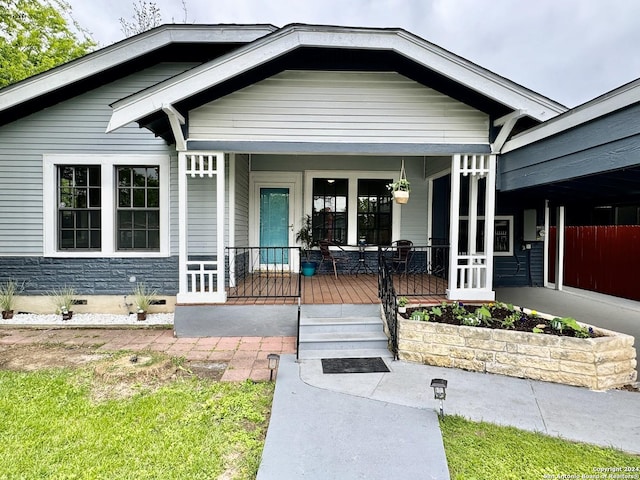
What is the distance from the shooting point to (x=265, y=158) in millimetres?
7828

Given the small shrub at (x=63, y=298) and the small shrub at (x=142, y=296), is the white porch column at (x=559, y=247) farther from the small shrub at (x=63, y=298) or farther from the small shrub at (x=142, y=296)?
the small shrub at (x=63, y=298)

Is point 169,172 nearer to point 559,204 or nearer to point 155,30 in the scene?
point 155,30

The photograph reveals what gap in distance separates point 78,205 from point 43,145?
1.15 m

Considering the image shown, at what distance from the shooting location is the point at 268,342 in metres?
4.92

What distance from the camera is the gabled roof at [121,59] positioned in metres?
5.72

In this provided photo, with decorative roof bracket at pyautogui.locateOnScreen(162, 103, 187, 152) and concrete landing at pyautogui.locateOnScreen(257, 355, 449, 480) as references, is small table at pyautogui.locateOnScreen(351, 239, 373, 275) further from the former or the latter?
concrete landing at pyautogui.locateOnScreen(257, 355, 449, 480)

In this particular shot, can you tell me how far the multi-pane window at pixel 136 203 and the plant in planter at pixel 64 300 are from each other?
44.0 inches

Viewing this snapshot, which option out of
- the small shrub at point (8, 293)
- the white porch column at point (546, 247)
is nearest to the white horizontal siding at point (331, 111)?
the white porch column at point (546, 247)

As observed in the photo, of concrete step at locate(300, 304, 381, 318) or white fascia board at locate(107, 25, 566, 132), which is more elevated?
white fascia board at locate(107, 25, 566, 132)

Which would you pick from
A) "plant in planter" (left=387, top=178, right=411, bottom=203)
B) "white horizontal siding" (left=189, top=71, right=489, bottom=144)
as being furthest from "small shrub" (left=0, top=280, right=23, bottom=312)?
"plant in planter" (left=387, top=178, right=411, bottom=203)

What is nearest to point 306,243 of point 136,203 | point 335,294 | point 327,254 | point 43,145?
point 327,254

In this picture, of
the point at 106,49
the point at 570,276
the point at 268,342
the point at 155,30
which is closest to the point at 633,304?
the point at 570,276

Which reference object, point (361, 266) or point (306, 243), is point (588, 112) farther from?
point (306, 243)

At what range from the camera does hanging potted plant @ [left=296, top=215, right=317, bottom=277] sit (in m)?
7.54
